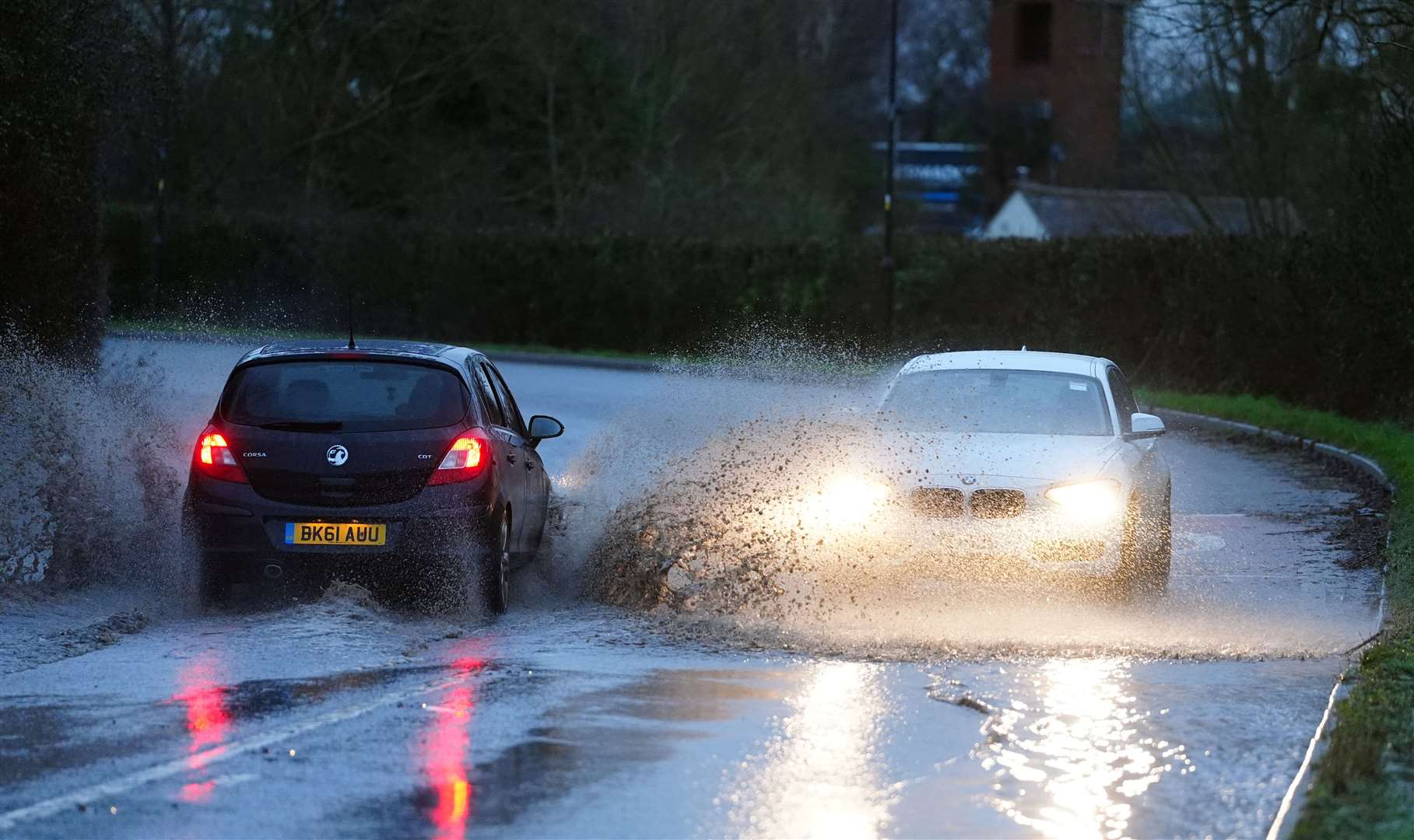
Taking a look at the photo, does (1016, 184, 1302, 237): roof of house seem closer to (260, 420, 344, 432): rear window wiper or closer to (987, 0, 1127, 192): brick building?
(987, 0, 1127, 192): brick building

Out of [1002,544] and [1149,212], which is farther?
[1149,212]

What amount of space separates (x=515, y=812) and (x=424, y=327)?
1572 inches

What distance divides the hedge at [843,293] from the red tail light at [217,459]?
15.7m

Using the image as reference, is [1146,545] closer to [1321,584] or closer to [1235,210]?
[1321,584]

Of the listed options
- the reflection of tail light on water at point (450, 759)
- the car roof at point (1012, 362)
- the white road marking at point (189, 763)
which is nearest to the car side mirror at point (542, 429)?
the car roof at point (1012, 362)

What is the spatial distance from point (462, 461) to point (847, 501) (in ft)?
8.07

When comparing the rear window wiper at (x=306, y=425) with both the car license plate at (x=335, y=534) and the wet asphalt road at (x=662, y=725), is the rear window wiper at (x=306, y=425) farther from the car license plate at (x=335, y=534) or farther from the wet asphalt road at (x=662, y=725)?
the wet asphalt road at (x=662, y=725)

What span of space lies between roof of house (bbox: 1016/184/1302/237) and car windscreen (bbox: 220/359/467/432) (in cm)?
2130

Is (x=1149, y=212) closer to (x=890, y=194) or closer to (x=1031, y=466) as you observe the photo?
(x=890, y=194)

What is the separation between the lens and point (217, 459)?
10.5 meters

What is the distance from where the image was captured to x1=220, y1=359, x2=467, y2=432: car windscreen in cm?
1062

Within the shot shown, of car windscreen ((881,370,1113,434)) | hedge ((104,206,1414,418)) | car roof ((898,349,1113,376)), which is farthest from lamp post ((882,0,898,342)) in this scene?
car windscreen ((881,370,1113,434))

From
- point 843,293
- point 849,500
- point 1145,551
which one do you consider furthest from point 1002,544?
point 843,293

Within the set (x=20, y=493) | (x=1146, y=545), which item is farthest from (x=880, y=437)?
(x=20, y=493)
